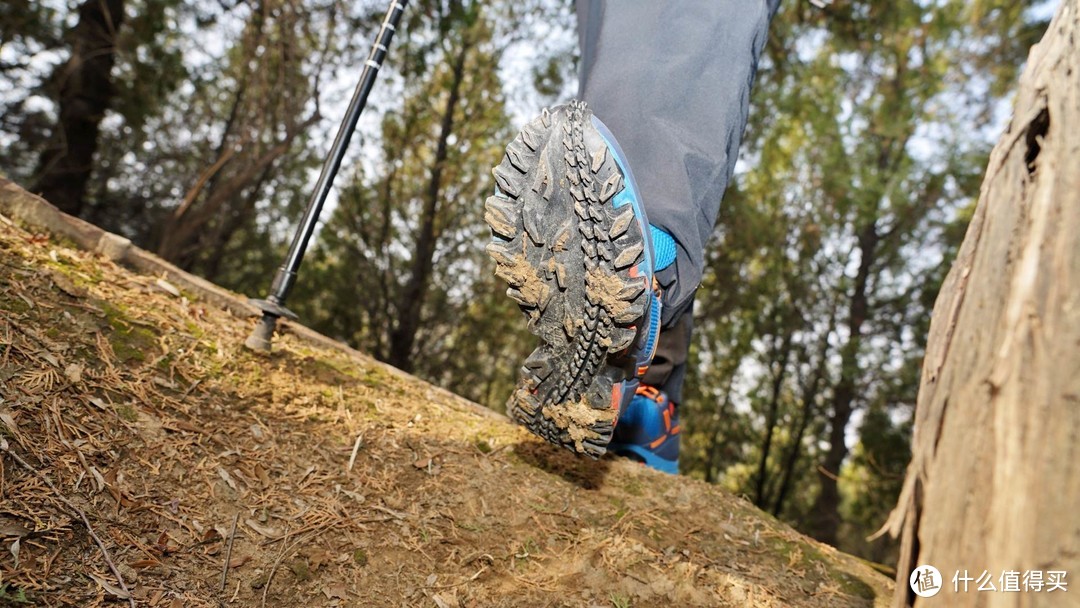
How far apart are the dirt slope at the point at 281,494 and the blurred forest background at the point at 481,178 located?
12.7 feet

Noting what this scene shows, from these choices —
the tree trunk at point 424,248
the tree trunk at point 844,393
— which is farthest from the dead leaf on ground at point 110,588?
the tree trunk at point 844,393

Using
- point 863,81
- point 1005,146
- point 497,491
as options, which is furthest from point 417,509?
point 863,81

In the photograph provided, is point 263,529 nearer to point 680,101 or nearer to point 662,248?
point 662,248

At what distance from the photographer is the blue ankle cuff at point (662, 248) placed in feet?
4.80

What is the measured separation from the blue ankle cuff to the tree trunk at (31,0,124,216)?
6.27 meters

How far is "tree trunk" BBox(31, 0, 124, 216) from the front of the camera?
594cm

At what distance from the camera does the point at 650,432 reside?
211 centimetres

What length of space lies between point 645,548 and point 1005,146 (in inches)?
43.7

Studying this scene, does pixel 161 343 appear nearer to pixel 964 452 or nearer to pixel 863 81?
pixel 964 452

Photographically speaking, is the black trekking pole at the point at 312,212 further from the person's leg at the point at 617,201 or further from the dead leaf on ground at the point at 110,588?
the dead leaf on ground at the point at 110,588

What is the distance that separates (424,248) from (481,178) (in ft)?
4.38

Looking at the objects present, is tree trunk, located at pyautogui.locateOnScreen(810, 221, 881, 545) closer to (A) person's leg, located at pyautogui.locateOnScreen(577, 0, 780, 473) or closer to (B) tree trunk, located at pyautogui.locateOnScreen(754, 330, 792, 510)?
(B) tree trunk, located at pyautogui.locateOnScreen(754, 330, 792, 510)

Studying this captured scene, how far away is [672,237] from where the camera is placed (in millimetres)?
1484

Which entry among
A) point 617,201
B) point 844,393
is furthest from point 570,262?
point 844,393
